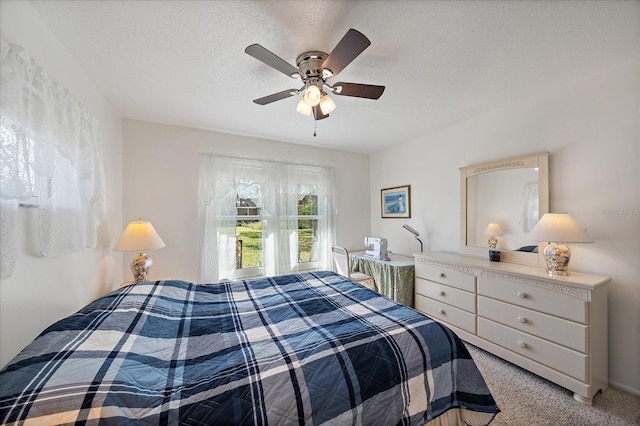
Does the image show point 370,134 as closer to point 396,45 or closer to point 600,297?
point 396,45

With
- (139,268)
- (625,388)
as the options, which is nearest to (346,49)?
(139,268)

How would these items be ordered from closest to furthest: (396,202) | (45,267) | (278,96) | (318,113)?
(45,267), (278,96), (318,113), (396,202)

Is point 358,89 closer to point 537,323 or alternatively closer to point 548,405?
point 537,323

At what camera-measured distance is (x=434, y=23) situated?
4.44 feet

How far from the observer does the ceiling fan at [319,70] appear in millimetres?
1269

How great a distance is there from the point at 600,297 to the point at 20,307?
3365mm

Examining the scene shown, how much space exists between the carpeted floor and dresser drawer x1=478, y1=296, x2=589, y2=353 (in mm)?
361

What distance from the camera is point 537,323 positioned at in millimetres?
1844

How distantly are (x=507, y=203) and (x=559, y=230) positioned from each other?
0.64 meters

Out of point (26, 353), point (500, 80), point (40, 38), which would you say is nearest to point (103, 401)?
point (26, 353)

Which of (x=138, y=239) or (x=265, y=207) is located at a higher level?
(x=265, y=207)

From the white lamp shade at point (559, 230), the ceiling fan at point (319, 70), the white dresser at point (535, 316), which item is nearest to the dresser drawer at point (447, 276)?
the white dresser at point (535, 316)

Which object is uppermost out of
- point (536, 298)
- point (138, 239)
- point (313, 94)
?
point (313, 94)

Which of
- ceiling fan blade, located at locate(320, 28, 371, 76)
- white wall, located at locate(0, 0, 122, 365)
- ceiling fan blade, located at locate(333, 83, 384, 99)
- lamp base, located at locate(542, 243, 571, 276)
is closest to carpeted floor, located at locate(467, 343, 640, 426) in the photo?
lamp base, located at locate(542, 243, 571, 276)
